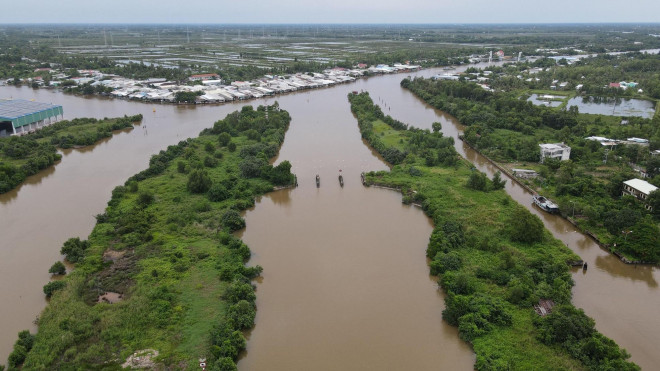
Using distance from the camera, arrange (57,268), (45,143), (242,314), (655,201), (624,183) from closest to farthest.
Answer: (242,314) < (57,268) < (655,201) < (624,183) < (45,143)

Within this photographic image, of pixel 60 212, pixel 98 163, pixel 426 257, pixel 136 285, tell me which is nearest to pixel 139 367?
pixel 136 285

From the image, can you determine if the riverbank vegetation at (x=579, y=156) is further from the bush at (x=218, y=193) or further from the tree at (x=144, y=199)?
the tree at (x=144, y=199)

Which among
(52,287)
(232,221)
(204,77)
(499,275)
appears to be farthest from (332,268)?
(204,77)

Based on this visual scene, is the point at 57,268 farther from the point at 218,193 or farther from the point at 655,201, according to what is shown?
the point at 655,201

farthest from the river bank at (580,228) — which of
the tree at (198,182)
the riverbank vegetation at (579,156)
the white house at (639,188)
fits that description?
the tree at (198,182)

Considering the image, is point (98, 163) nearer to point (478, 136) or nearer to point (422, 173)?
point (422, 173)

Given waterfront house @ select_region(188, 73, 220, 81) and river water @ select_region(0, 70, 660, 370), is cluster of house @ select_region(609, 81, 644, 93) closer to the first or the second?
river water @ select_region(0, 70, 660, 370)
